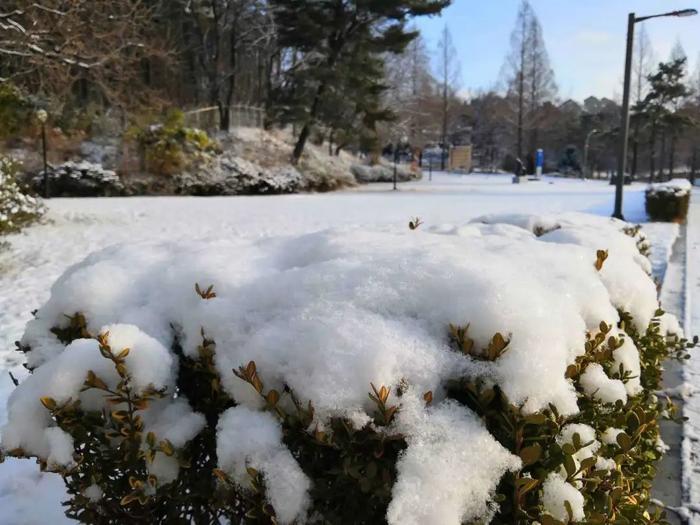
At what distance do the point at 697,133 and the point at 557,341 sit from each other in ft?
147

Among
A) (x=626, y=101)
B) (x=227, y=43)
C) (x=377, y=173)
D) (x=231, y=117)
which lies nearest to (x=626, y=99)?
(x=626, y=101)

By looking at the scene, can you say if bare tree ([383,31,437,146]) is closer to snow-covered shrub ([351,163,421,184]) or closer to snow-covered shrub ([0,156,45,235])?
snow-covered shrub ([351,163,421,184])

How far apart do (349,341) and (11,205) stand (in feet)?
30.1

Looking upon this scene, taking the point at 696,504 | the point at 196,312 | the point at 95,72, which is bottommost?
the point at 696,504

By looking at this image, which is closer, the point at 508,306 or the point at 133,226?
the point at 508,306

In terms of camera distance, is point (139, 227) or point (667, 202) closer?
point (139, 227)

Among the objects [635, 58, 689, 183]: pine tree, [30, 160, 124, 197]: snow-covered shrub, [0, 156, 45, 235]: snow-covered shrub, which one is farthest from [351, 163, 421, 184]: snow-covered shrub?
[0, 156, 45, 235]: snow-covered shrub

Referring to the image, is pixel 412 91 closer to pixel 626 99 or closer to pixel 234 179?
pixel 234 179

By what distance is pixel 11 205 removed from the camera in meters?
8.83

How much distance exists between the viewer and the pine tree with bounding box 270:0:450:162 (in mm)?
25250

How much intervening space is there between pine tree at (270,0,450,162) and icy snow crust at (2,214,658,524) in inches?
959

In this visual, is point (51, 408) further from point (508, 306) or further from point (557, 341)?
point (557, 341)

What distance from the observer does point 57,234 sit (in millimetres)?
10695

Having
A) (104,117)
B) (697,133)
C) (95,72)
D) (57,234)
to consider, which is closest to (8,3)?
(95,72)
